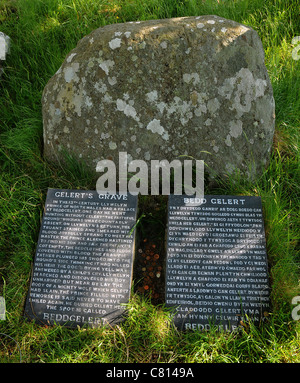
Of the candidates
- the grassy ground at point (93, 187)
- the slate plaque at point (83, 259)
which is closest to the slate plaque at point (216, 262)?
the grassy ground at point (93, 187)

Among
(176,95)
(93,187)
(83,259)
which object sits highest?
(176,95)

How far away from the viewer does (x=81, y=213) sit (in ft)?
7.69

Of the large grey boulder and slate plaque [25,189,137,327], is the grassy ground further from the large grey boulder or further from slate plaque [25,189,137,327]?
the large grey boulder

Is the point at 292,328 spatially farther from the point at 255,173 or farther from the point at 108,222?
the point at 108,222

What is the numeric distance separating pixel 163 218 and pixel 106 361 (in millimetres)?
1079

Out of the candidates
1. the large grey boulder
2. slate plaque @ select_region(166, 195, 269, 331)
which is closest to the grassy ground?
slate plaque @ select_region(166, 195, 269, 331)

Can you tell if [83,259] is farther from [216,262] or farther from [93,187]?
[216,262]

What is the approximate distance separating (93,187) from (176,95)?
100 centimetres

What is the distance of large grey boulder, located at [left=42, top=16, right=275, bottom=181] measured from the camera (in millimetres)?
2377

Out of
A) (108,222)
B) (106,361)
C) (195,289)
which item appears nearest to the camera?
(106,361)

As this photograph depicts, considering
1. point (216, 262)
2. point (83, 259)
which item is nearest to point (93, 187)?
point (83, 259)

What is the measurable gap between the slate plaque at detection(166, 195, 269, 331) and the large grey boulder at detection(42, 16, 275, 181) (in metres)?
0.37

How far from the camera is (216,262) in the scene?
7.00 ft

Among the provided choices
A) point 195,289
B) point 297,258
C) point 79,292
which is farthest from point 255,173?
point 79,292
